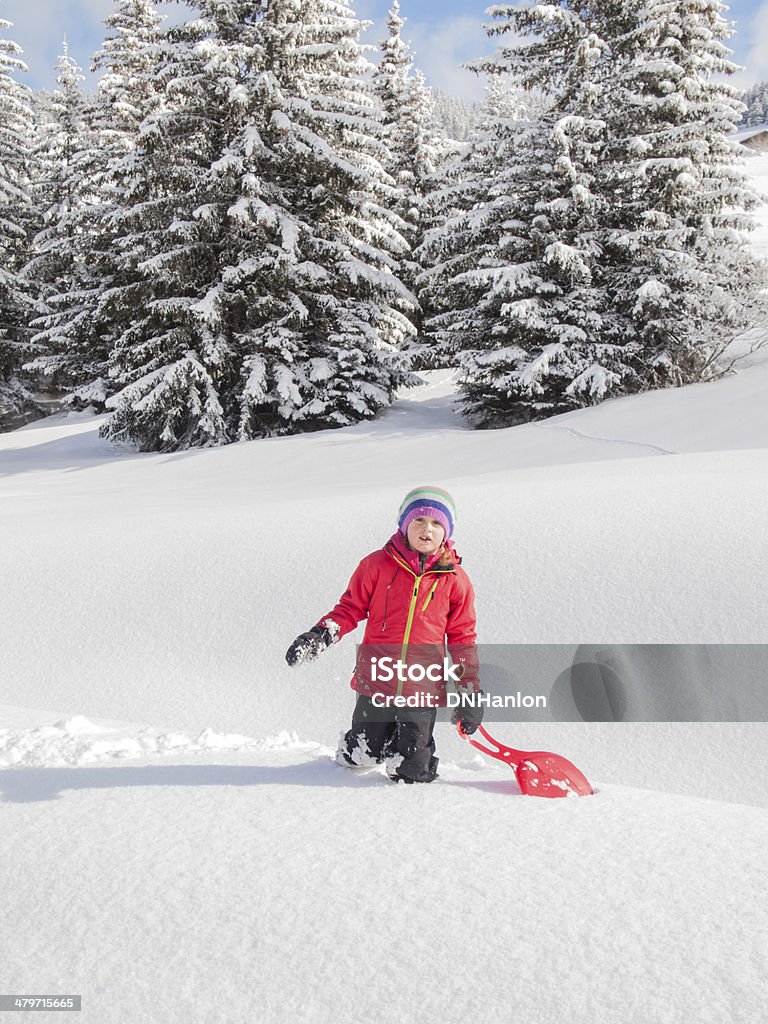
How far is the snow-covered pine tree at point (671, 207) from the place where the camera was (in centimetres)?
1367

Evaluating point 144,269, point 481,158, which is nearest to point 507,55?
point 481,158

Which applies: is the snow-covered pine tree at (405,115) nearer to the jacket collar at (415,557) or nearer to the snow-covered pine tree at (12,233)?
the snow-covered pine tree at (12,233)

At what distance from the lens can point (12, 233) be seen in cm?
2316

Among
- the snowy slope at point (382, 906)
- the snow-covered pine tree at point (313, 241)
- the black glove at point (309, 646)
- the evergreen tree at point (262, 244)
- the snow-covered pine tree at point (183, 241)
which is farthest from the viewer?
the snow-covered pine tree at point (313, 241)

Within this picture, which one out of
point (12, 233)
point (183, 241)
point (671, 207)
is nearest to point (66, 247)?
point (12, 233)

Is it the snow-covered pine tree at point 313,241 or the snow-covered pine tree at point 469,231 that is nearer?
the snow-covered pine tree at point 313,241

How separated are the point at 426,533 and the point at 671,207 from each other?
1389cm

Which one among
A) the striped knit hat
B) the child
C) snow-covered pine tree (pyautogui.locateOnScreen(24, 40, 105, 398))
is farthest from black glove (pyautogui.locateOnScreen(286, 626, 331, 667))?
snow-covered pine tree (pyautogui.locateOnScreen(24, 40, 105, 398))

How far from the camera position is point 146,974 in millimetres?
1825

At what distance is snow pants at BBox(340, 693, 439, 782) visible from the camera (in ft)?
9.86

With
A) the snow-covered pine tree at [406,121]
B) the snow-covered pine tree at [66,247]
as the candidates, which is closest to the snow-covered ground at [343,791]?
the snow-covered pine tree at [66,247]

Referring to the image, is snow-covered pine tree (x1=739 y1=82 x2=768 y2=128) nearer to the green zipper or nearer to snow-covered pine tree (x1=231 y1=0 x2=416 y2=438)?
snow-covered pine tree (x1=231 y1=0 x2=416 y2=438)

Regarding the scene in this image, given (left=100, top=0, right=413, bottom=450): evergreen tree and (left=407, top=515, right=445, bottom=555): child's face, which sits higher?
(left=100, top=0, right=413, bottom=450): evergreen tree

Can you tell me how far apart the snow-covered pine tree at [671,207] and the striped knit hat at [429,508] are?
38.5 ft
